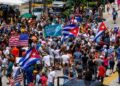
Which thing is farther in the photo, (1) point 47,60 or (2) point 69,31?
(2) point 69,31

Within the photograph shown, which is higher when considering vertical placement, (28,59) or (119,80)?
(28,59)

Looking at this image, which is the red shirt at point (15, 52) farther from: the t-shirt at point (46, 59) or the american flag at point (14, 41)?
the t-shirt at point (46, 59)

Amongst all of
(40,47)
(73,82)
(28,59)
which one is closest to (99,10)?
(40,47)

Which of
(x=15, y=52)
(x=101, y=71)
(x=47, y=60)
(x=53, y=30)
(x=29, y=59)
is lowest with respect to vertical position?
(x=101, y=71)

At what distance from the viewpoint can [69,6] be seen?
55.2m

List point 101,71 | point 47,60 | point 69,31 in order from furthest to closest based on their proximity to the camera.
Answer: point 69,31 < point 47,60 < point 101,71

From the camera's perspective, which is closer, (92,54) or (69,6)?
(92,54)

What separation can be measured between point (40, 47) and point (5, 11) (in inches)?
709

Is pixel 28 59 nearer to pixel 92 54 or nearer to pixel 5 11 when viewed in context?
pixel 92 54

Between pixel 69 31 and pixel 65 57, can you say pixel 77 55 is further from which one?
pixel 69 31

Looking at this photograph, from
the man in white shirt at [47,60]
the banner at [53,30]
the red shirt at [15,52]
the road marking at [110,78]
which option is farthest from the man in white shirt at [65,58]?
the banner at [53,30]

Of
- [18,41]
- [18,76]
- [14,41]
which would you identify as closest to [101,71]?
[18,76]

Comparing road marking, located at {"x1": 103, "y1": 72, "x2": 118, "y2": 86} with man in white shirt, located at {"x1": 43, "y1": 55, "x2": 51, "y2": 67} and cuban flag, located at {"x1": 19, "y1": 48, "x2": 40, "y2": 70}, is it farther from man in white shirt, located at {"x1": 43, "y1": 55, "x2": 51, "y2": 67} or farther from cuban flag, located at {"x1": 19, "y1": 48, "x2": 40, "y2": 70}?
cuban flag, located at {"x1": 19, "y1": 48, "x2": 40, "y2": 70}

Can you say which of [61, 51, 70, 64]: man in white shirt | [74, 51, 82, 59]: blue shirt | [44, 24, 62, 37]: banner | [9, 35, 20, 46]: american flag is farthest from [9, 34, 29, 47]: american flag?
[74, 51, 82, 59]: blue shirt
